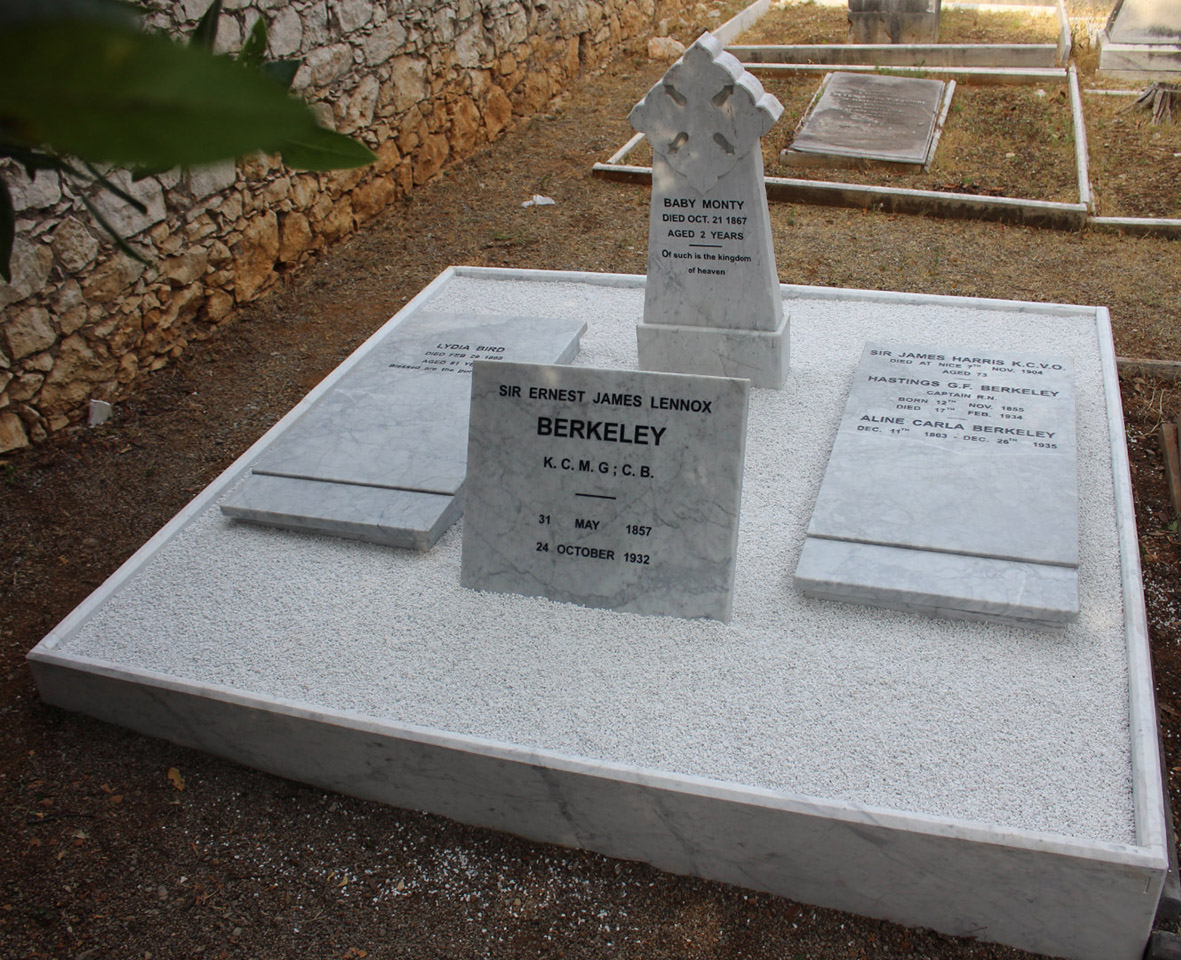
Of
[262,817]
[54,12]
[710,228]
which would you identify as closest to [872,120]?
[710,228]

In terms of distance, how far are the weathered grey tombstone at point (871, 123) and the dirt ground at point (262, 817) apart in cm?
180

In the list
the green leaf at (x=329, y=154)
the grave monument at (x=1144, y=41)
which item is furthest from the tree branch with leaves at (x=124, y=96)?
the grave monument at (x=1144, y=41)

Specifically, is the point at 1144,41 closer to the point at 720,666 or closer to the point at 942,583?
the point at 942,583

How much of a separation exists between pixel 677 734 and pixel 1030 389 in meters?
2.14

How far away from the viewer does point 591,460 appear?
271cm

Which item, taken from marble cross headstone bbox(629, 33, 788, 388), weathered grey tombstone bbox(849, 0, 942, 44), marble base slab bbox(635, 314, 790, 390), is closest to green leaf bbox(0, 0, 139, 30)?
marble cross headstone bbox(629, 33, 788, 388)

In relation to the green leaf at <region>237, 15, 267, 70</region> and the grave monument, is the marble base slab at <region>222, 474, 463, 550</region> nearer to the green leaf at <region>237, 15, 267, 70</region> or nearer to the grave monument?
the green leaf at <region>237, 15, 267, 70</region>

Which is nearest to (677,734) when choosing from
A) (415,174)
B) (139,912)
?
(139,912)

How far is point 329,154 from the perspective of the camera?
1.85 ft

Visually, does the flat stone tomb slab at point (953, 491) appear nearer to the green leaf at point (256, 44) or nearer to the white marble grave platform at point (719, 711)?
the white marble grave platform at point (719, 711)

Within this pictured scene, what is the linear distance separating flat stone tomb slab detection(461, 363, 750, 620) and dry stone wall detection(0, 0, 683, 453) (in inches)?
34.0

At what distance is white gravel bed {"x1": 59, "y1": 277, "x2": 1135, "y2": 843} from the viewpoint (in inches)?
89.4

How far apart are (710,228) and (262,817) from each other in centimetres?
259

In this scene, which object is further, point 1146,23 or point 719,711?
point 1146,23
